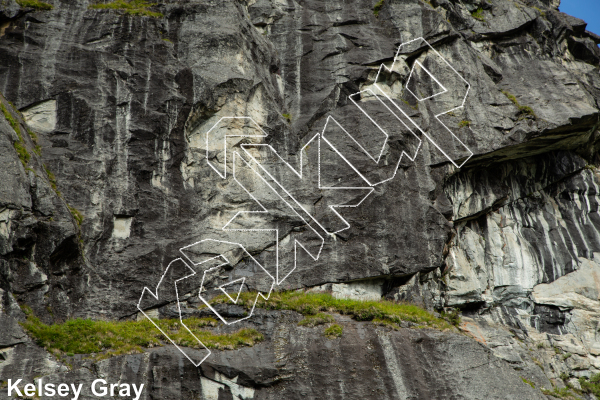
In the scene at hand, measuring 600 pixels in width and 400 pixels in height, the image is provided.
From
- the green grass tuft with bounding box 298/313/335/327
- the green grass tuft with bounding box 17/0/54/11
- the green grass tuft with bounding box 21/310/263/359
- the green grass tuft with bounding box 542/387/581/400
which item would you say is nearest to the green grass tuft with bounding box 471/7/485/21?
the green grass tuft with bounding box 542/387/581/400

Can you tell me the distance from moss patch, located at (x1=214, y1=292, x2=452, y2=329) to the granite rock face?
0.58 meters

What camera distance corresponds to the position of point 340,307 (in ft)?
70.5

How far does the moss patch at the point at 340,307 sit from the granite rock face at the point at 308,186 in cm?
58

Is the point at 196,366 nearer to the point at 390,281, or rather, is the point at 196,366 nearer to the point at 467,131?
the point at 390,281

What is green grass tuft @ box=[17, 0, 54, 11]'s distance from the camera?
25406mm

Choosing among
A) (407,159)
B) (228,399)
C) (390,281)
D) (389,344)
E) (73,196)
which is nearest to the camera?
(228,399)

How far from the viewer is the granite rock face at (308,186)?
19.3 meters

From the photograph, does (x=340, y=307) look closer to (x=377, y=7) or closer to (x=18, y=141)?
(x=18, y=141)

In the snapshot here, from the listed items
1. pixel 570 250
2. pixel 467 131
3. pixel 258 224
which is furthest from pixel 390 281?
pixel 570 250

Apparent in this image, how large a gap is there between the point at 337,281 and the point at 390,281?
94.9 inches

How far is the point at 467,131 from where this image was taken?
26.4 m

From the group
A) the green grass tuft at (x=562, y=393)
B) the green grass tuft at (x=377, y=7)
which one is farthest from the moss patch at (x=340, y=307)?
the green grass tuft at (x=377, y=7)

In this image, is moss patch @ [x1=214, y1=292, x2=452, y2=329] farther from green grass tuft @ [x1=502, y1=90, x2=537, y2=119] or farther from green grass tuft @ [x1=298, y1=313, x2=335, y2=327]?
green grass tuft @ [x1=502, y1=90, x2=537, y2=119]

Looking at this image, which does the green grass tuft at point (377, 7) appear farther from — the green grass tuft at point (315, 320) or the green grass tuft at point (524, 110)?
the green grass tuft at point (315, 320)
